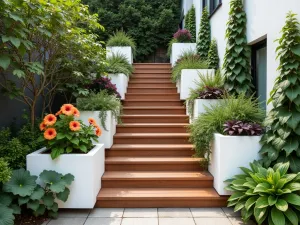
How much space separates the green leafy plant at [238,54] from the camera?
4465mm

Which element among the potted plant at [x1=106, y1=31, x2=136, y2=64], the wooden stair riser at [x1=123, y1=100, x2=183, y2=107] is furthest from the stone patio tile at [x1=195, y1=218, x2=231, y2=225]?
the potted plant at [x1=106, y1=31, x2=136, y2=64]

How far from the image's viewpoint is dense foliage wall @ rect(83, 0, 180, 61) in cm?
1093

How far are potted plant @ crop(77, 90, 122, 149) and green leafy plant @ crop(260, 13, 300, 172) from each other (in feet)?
7.88

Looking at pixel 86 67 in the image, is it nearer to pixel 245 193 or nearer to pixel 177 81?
pixel 177 81

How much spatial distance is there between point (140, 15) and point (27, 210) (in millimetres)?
9464

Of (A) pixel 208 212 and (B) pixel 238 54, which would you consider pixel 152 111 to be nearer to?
(B) pixel 238 54

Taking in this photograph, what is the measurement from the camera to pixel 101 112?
168 inches

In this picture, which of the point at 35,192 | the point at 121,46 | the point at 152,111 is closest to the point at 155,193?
the point at 35,192

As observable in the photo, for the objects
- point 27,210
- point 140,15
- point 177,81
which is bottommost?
point 27,210

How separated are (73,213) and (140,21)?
925 cm

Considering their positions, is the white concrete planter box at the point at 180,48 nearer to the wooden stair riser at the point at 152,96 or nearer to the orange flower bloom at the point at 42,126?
the wooden stair riser at the point at 152,96

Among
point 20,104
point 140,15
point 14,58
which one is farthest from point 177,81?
point 140,15

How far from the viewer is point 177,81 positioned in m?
6.37

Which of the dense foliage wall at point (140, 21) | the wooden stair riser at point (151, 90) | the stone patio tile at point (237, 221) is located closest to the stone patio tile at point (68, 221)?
the stone patio tile at point (237, 221)
